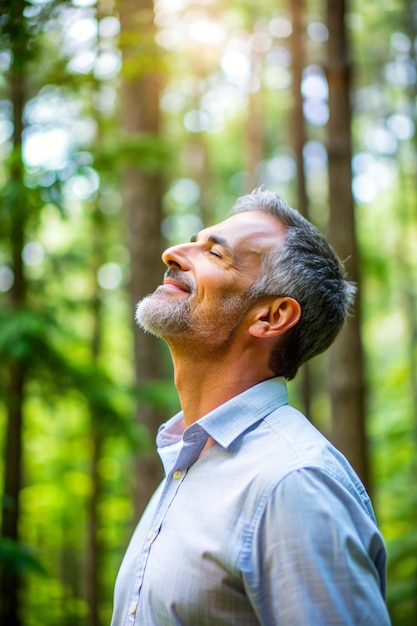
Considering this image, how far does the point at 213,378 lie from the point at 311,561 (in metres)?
0.74

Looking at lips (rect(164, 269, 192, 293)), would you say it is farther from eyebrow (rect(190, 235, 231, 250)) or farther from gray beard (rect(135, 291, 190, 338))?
eyebrow (rect(190, 235, 231, 250))

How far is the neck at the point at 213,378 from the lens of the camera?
6.66 ft

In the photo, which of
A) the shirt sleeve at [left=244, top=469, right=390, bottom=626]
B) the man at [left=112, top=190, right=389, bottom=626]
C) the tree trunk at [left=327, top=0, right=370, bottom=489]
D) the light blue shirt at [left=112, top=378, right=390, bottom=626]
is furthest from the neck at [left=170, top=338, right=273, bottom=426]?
the tree trunk at [left=327, top=0, right=370, bottom=489]

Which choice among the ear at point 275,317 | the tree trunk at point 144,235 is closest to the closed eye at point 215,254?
the ear at point 275,317

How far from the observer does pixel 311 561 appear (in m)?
1.43

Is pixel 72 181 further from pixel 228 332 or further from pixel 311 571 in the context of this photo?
pixel 311 571

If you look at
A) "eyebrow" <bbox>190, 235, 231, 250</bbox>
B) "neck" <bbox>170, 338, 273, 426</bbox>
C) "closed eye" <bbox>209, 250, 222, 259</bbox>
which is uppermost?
"eyebrow" <bbox>190, 235, 231, 250</bbox>

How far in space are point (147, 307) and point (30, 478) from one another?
54.1ft

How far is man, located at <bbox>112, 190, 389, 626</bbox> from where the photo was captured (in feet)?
4.81

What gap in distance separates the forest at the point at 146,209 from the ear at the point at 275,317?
1.76ft

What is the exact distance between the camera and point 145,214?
758cm

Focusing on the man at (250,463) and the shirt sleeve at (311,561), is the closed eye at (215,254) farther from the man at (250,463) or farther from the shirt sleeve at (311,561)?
the shirt sleeve at (311,561)

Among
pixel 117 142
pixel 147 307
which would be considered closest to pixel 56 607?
pixel 117 142

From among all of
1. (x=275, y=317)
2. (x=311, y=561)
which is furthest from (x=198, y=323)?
(x=311, y=561)
